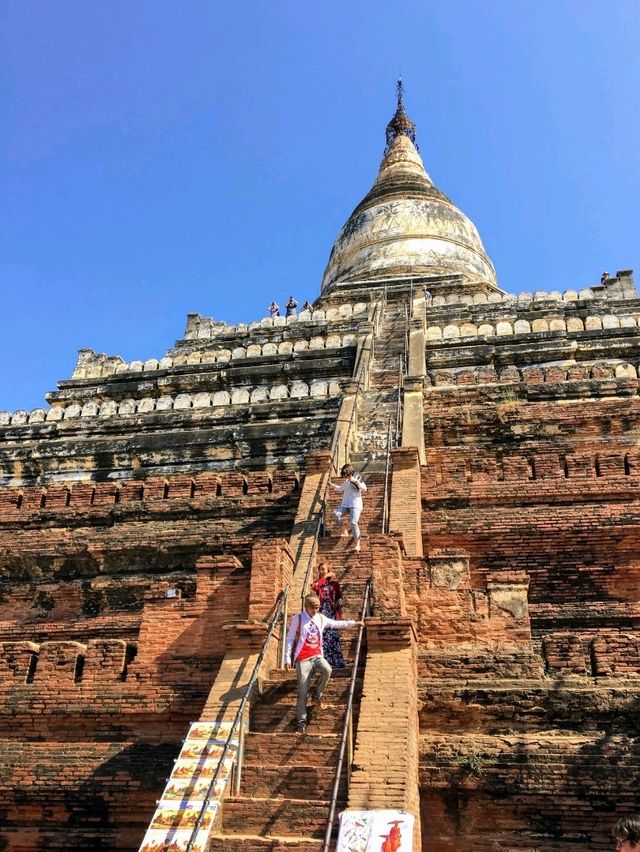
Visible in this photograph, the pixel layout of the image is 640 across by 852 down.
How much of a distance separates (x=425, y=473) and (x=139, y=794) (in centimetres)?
630

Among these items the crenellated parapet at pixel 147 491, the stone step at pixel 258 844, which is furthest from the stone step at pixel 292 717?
the crenellated parapet at pixel 147 491

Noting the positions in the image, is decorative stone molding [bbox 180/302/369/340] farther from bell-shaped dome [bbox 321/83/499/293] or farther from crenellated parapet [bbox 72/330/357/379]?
bell-shaped dome [bbox 321/83/499/293]

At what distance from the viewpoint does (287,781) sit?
6.77m

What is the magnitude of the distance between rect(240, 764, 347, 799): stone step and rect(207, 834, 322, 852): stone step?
0.46 meters

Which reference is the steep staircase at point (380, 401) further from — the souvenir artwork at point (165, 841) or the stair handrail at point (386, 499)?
the souvenir artwork at point (165, 841)

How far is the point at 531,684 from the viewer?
24.7 feet

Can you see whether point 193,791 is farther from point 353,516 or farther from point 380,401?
point 380,401

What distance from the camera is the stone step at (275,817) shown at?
6.30 meters

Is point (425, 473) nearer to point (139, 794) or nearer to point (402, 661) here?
point (402, 661)

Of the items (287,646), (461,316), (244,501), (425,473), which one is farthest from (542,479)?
(461,316)

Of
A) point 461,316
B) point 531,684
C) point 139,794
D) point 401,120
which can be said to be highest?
point 401,120

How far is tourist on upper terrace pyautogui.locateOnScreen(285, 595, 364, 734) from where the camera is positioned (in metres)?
7.24

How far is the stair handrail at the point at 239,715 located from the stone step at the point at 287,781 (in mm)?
143

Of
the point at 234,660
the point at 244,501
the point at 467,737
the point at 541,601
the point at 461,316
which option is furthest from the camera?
the point at 461,316
